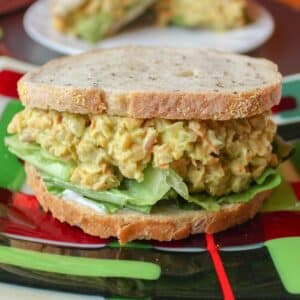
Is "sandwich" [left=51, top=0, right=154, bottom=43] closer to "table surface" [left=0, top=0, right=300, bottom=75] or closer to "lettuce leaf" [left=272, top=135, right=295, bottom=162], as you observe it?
"table surface" [left=0, top=0, right=300, bottom=75]

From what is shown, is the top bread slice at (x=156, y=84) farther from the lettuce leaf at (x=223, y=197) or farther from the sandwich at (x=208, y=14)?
the sandwich at (x=208, y=14)

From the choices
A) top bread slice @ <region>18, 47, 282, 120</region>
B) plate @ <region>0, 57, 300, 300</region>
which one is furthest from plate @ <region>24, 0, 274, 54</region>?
plate @ <region>0, 57, 300, 300</region>

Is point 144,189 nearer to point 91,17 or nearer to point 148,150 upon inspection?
point 148,150

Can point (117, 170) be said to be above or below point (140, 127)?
below

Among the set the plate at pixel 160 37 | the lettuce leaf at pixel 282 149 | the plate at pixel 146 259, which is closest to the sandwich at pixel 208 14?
the plate at pixel 160 37

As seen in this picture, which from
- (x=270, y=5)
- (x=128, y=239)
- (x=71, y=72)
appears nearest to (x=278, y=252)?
(x=128, y=239)

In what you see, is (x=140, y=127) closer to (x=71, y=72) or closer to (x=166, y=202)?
(x=166, y=202)
